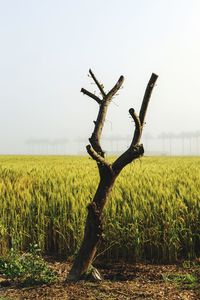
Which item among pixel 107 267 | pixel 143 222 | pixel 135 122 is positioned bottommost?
pixel 107 267

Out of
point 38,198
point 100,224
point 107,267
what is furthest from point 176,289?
point 38,198

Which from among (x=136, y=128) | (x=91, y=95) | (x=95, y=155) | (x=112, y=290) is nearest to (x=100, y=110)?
(x=91, y=95)

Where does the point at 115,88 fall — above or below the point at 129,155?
above

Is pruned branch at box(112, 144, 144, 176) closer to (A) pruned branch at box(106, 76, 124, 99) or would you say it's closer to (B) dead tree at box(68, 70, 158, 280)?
(B) dead tree at box(68, 70, 158, 280)

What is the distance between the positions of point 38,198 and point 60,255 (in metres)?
1.19

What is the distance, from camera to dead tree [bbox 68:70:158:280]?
5855mm

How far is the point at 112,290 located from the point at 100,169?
4.60ft

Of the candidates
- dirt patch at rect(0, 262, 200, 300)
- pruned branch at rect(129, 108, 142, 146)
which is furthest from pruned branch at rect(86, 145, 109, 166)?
dirt patch at rect(0, 262, 200, 300)

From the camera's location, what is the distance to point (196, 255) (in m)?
7.87

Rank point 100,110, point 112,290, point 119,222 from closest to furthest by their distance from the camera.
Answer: point 112,290 < point 100,110 < point 119,222

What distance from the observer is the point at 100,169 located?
5.96 meters

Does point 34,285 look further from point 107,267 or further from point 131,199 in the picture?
point 131,199

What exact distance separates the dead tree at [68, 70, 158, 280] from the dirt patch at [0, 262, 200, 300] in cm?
28

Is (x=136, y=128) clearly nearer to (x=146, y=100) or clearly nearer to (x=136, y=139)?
(x=136, y=139)
